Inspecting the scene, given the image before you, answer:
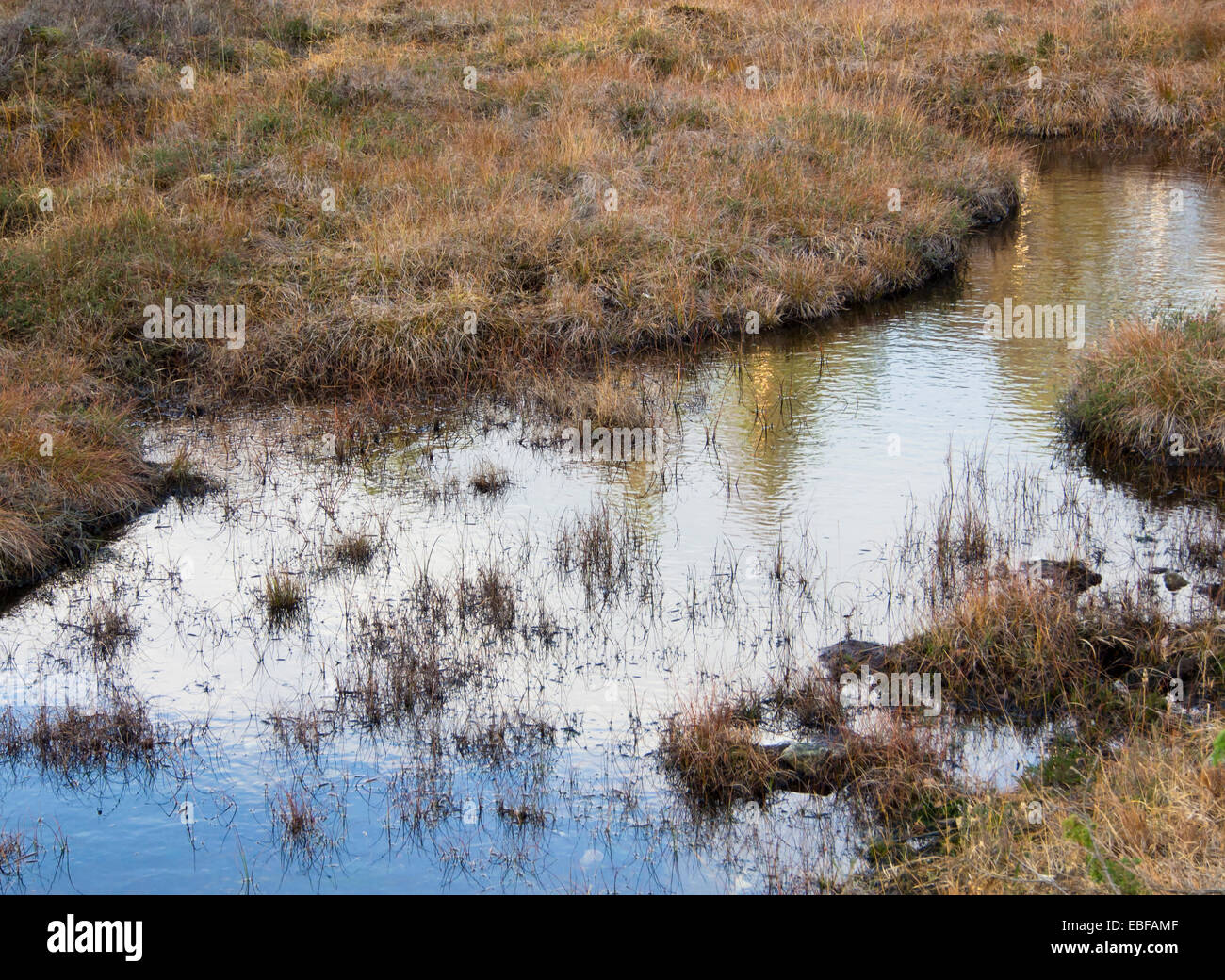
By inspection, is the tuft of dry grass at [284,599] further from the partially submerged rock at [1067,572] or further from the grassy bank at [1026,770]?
the partially submerged rock at [1067,572]

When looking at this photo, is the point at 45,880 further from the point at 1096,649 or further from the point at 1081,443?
the point at 1081,443

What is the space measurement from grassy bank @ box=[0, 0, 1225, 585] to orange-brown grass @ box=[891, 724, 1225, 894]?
634 centimetres

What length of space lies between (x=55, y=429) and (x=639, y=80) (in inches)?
453

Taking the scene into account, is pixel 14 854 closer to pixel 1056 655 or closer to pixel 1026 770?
pixel 1026 770

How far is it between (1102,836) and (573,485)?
5.59 m

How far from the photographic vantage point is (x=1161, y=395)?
29.7ft

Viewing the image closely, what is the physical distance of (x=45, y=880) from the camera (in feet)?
16.7

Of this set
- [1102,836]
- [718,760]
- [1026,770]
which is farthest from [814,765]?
[1102,836]

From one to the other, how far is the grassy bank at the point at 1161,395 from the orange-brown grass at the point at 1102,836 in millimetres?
4366

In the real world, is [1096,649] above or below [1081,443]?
below

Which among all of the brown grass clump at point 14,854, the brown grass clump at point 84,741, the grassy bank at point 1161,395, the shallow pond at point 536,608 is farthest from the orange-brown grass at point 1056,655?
the brown grass clump at point 14,854

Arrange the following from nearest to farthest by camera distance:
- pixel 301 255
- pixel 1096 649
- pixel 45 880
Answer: pixel 45 880
pixel 1096 649
pixel 301 255

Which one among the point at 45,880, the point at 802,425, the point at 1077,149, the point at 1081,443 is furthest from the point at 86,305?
the point at 1077,149

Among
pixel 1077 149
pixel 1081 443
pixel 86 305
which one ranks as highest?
pixel 1077 149
